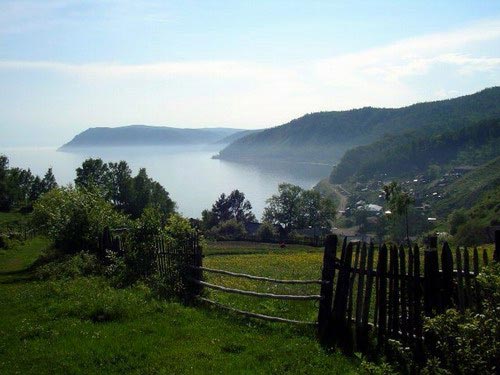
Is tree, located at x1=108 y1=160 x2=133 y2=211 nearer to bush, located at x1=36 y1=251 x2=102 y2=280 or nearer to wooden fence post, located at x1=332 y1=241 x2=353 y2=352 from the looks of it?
bush, located at x1=36 y1=251 x2=102 y2=280

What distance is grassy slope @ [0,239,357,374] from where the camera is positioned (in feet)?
31.9

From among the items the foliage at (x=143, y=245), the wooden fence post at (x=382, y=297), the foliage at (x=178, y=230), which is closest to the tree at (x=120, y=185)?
the foliage at (x=143, y=245)

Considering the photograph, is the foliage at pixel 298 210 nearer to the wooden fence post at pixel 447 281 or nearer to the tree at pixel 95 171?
the tree at pixel 95 171

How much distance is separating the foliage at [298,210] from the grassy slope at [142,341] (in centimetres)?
11404

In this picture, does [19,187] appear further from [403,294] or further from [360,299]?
[403,294]

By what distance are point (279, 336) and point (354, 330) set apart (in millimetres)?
1625

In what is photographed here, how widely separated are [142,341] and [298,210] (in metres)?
119

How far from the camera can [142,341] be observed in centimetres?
1106

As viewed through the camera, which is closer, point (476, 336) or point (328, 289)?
point (476, 336)

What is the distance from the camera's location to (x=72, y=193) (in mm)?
31203

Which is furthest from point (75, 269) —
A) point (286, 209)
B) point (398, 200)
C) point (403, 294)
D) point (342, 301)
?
point (286, 209)

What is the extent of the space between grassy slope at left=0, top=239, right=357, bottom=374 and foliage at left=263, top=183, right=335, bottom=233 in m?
114

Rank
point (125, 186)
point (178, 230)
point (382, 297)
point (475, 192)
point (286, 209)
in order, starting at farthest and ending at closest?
point (475, 192), point (286, 209), point (125, 186), point (178, 230), point (382, 297)

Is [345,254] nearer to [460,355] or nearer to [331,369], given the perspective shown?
[331,369]
